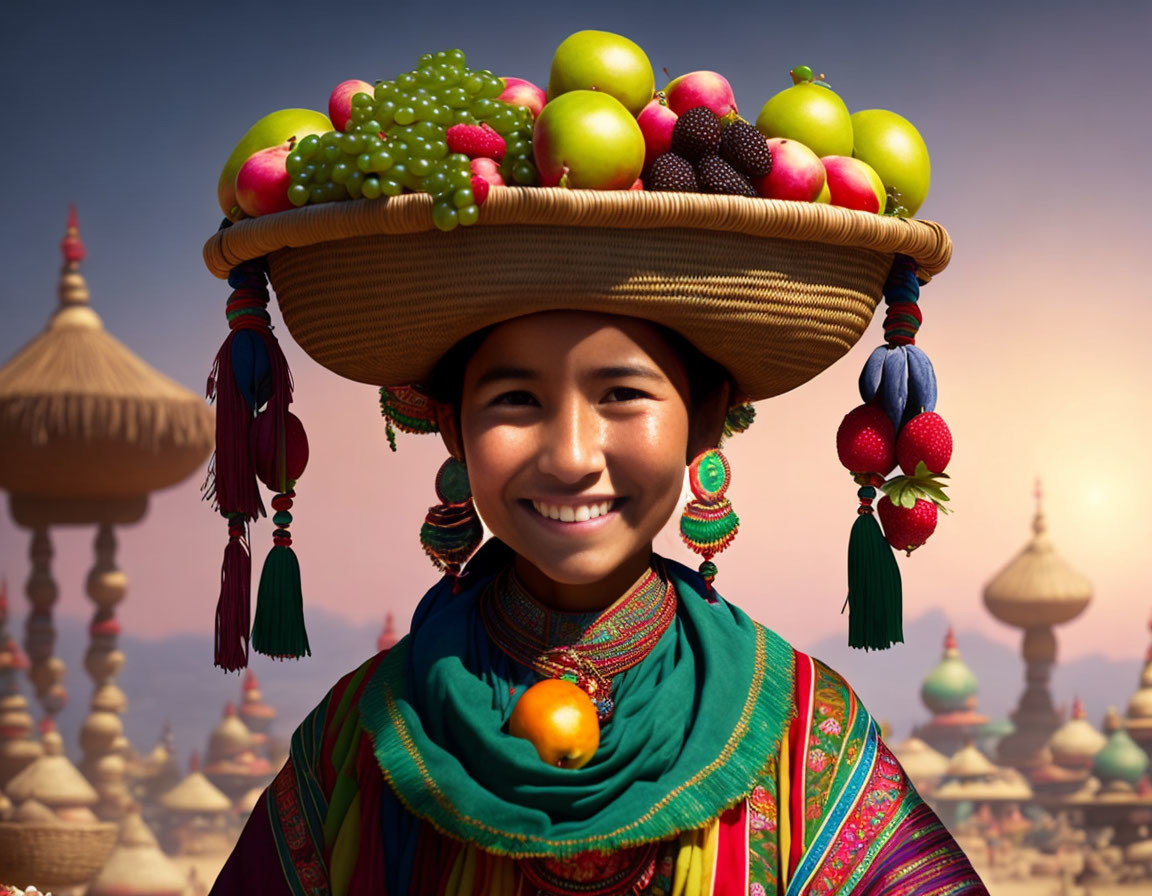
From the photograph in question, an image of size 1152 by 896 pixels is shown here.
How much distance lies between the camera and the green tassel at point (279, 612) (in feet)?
7.09

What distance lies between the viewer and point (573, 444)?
6.50 ft

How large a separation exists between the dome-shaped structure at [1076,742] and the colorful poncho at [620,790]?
6475 millimetres

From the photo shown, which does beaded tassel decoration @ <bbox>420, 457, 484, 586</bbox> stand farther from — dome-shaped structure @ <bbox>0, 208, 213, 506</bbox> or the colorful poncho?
dome-shaped structure @ <bbox>0, 208, 213, 506</bbox>

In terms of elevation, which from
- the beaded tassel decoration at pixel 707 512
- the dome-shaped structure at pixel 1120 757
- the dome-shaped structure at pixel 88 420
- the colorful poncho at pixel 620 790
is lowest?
the dome-shaped structure at pixel 1120 757

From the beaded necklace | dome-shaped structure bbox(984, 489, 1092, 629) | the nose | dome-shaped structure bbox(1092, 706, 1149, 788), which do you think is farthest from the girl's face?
dome-shaped structure bbox(1092, 706, 1149, 788)

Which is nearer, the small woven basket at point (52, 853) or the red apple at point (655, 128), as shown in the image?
the red apple at point (655, 128)

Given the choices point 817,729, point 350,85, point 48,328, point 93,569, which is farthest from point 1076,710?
point 350,85

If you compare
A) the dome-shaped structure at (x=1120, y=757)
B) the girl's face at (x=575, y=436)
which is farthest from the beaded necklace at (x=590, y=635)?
the dome-shaped structure at (x=1120, y=757)

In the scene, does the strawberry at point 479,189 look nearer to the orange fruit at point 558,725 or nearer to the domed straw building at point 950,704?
the orange fruit at point 558,725

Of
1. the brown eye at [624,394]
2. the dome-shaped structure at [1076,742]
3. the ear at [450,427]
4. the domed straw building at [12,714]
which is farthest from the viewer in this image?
the dome-shaped structure at [1076,742]

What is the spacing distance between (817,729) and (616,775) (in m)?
0.33

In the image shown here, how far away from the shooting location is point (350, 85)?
211 centimetres

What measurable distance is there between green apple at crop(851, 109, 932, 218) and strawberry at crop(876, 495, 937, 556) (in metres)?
0.42

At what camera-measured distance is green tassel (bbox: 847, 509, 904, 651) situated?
2.14m
